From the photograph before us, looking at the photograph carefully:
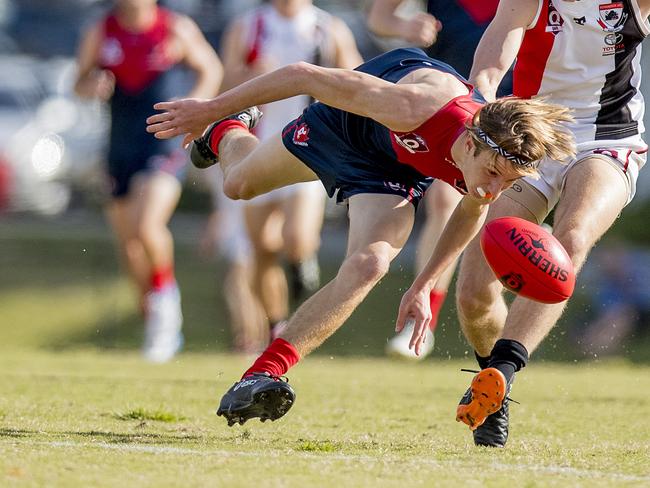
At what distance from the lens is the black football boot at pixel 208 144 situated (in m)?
6.80

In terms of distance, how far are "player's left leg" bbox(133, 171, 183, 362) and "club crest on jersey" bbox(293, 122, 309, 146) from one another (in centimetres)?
406

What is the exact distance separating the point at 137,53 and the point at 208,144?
3.97 metres

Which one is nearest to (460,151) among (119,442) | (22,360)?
(119,442)

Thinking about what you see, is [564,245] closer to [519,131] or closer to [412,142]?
[519,131]

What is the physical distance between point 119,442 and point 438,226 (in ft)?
12.5

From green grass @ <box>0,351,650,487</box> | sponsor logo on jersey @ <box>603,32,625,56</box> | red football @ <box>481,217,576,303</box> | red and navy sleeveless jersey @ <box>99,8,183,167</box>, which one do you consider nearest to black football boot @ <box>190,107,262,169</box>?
green grass @ <box>0,351,650,487</box>

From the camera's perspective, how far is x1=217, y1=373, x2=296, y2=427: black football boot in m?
5.07

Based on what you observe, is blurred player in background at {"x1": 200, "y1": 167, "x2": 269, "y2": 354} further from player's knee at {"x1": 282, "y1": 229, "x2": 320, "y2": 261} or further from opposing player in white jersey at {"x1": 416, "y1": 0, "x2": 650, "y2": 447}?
opposing player in white jersey at {"x1": 416, "y1": 0, "x2": 650, "y2": 447}

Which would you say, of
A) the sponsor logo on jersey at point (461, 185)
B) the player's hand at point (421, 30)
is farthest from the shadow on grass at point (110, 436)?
the player's hand at point (421, 30)

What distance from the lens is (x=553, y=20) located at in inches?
229

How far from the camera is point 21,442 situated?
188 inches

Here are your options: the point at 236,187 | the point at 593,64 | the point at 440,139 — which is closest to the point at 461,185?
the point at 440,139

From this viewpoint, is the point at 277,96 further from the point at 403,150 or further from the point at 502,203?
the point at 502,203

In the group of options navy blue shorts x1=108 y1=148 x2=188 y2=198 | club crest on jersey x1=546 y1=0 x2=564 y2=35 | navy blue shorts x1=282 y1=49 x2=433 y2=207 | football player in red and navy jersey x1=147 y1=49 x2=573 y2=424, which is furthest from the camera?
navy blue shorts x1=108 y1=148 x2=188 y2=198
